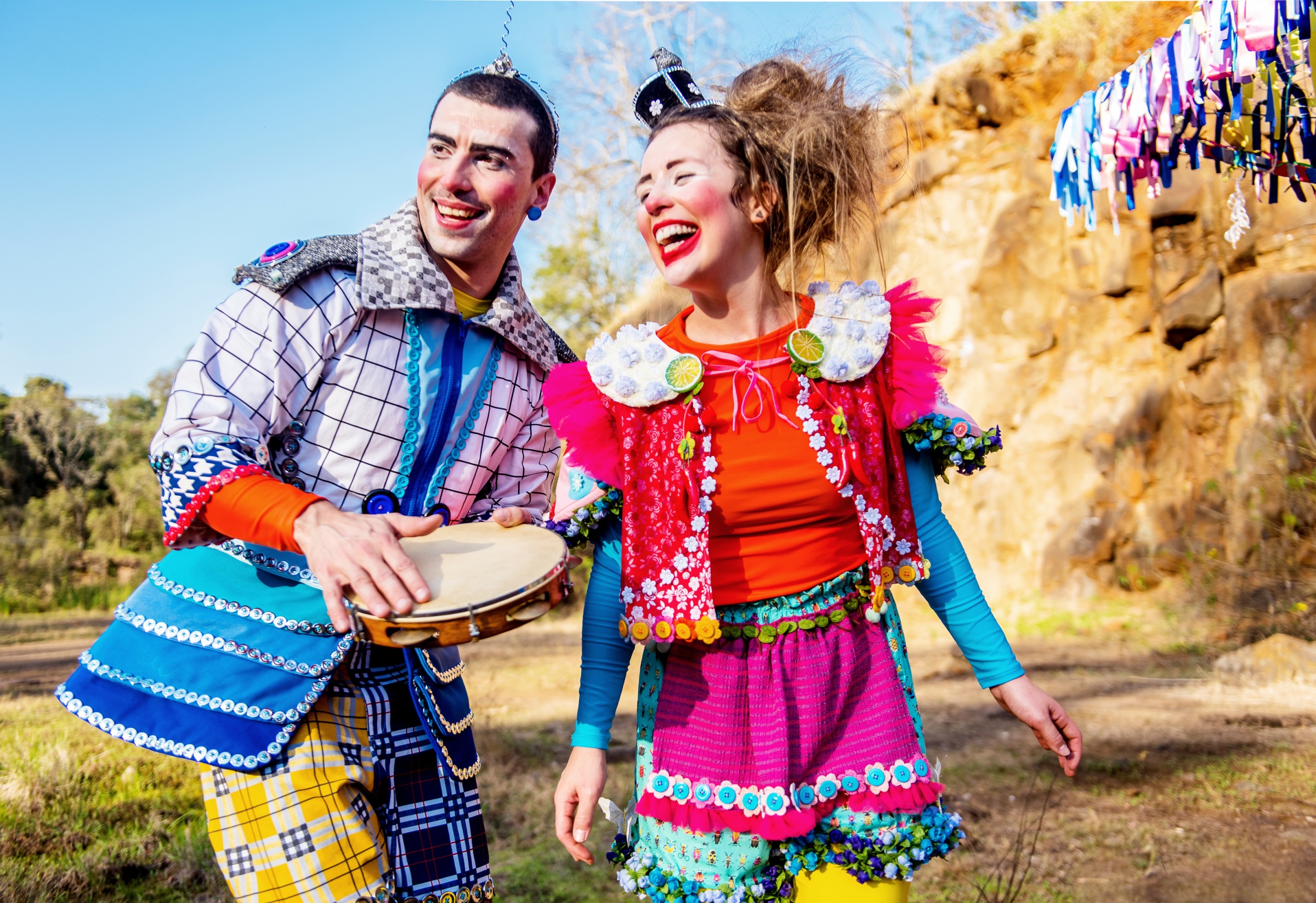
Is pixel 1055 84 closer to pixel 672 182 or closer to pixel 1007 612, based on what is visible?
pixel 1007 612

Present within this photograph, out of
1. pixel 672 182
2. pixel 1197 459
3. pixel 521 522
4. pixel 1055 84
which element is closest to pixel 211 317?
pixel 521 522

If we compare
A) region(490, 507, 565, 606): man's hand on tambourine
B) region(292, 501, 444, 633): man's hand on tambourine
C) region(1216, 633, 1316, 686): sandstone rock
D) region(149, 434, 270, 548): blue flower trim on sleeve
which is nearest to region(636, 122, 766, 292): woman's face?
region(490, 507, 565, 606): man's hand on tambourine

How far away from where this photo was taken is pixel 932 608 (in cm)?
191

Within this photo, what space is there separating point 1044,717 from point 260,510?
149 cm

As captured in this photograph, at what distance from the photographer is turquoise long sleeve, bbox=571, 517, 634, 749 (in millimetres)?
1867

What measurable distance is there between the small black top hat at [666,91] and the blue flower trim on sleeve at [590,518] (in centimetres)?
86

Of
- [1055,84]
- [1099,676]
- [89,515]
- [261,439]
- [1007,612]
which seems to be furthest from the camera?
[89,515]

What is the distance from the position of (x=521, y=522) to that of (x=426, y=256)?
619 mm

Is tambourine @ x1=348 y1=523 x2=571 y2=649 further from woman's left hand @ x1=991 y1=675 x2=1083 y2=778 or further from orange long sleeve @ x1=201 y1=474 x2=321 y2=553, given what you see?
woman's left hand @ x1=991 y1=675 x2=1083 y2=778

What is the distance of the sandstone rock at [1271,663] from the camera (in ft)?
19.8

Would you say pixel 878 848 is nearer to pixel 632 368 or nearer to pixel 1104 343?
pixel 632 368

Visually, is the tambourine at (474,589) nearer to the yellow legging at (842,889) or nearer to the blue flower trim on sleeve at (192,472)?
the blue flower trim on sleeve at (192,472)

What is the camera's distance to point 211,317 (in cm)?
182

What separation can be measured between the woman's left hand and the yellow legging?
1.27 feet
